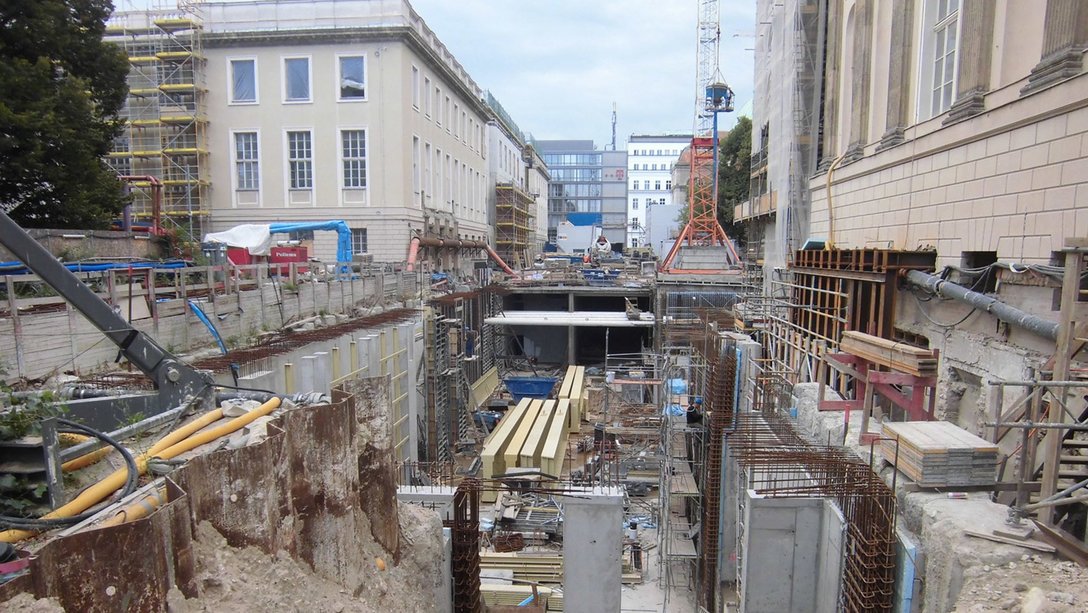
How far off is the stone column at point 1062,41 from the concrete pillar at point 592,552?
25.3 feet

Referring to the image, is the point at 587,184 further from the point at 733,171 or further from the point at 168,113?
the point at 168,113

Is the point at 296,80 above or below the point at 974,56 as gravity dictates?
above

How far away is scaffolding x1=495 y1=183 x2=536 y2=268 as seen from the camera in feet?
171

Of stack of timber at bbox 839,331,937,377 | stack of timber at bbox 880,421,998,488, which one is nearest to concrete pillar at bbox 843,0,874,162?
stack of timber at bbox 839,331,937,377

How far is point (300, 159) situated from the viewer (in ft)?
95.7

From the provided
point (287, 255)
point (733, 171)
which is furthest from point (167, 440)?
point (733, 171)

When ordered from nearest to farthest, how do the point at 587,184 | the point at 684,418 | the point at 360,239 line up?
the point at 684,418 < the point at 360,239 < the point at 587,184

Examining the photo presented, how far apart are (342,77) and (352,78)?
49 cm

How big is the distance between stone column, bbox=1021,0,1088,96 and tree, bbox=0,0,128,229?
1740 centimetres

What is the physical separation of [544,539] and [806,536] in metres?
6.32

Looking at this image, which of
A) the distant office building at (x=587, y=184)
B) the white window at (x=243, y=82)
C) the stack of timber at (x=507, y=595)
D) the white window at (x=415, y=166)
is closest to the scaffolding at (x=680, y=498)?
the stack of timber at (x=507, y=595)

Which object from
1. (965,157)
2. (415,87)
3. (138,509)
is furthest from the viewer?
(415,87)

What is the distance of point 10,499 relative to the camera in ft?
13.7

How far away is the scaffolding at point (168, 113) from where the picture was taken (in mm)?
28094
